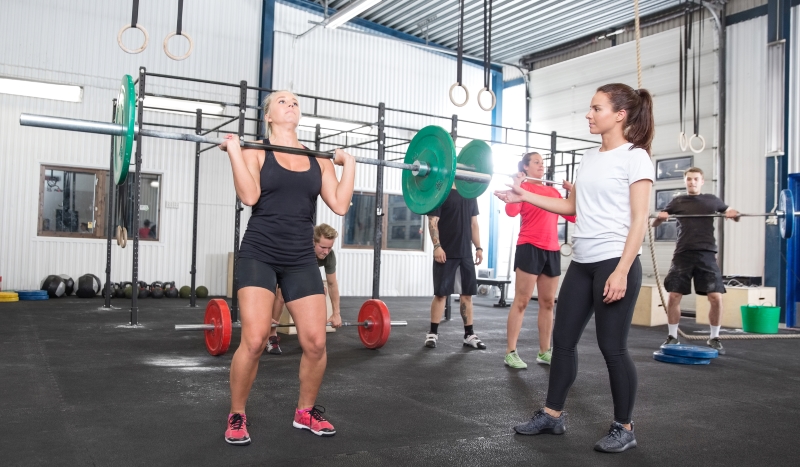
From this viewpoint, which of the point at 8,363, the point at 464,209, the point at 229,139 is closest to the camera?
the point at 229,139

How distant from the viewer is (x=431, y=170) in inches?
109

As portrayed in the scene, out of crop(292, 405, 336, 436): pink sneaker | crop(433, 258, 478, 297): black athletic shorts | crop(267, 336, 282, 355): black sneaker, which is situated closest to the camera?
crop(292, 405, 336, 436): pink sneaker

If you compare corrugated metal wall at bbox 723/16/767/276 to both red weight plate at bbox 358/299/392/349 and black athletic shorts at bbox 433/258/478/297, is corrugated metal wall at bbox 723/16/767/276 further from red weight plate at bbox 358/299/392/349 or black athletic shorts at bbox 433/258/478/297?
red weight plate at bbox 358/299/392/349

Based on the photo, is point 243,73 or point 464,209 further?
point 243,73

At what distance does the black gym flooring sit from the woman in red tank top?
0.27 metres

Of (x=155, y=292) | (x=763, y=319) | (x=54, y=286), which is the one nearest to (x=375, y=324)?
(x=763, y=319)

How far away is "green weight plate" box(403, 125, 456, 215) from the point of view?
8.71ft

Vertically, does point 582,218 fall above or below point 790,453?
above

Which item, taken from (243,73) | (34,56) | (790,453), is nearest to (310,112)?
(243,73)

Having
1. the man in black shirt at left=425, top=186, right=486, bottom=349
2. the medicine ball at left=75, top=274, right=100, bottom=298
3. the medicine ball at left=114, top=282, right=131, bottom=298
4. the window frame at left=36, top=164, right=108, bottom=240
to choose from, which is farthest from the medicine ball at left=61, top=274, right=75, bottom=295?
the man in black shirt at left=425, top=186, right=486, bottom=349

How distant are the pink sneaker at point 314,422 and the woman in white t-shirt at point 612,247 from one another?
2.24 feet

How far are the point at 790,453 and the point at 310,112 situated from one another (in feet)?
25.8

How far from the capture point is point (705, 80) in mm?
8086

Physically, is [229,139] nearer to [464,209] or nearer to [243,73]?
[464,209]
